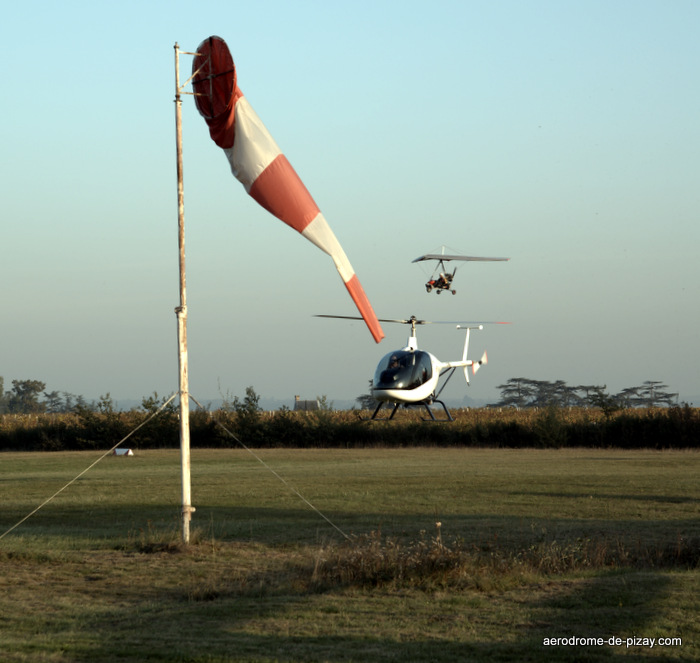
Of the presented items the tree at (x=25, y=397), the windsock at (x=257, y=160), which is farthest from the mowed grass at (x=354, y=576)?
the tree at (x=25, y=397)

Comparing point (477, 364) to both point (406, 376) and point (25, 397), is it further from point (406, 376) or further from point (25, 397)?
point (25, 397)

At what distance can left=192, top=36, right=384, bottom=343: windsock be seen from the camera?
1066 cm

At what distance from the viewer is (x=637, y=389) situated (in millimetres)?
151750

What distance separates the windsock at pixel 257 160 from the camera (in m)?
10.7

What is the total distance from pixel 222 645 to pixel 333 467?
27189mm

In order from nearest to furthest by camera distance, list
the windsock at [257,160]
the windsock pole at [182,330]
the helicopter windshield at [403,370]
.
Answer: the windsock at [257,160], the windsock pole at [182,330], the helicopter windshield at [403,370]

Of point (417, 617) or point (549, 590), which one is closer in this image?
point (417, 617)

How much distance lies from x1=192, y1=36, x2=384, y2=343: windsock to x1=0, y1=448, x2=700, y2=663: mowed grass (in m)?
2.80

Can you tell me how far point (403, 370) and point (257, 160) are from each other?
29.8 meters

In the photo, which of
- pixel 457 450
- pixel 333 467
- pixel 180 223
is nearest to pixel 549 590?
pixel 180 223

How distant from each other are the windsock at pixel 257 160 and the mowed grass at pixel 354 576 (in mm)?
2803

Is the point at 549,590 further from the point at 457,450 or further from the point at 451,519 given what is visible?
the point at 457,450

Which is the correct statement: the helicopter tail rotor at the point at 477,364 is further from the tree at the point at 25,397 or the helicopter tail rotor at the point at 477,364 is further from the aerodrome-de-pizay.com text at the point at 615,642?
the tree at the point at 25,397

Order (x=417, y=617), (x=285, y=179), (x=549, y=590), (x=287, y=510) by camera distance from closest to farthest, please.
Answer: (x=417, y=617) → (x=549, y=590) → (x=285, y=179) → (x=287, y=510)
